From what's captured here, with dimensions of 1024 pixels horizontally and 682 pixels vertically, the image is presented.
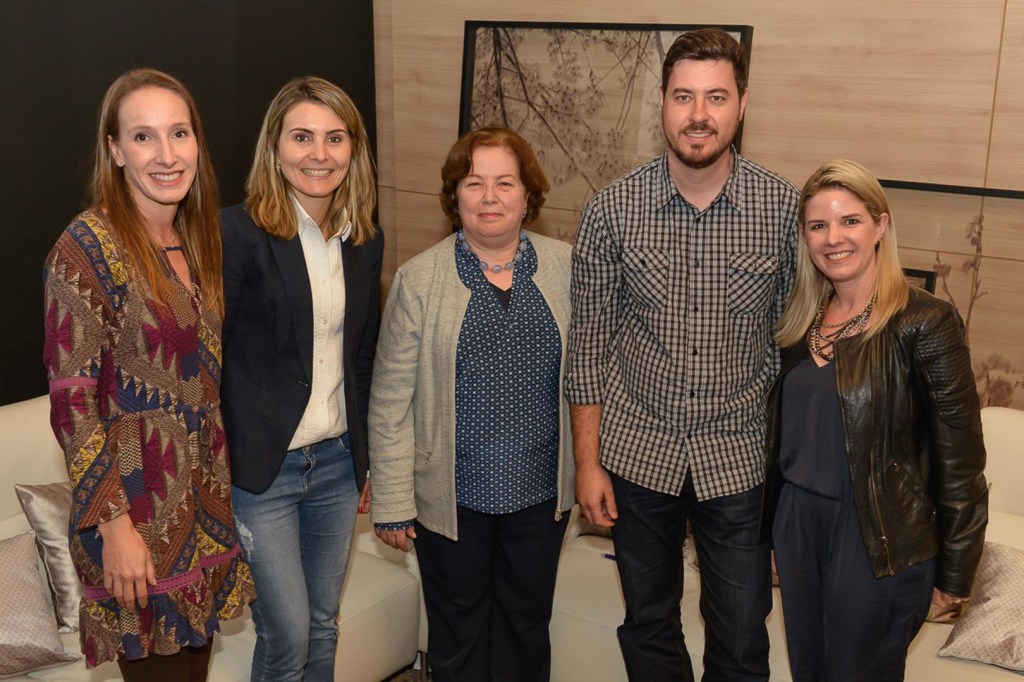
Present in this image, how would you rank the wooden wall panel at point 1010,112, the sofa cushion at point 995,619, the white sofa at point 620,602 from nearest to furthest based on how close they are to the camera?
the sofa cushion at point 995,619, the white sofa at point 620,602, the wooden wall panel at point 1010,112

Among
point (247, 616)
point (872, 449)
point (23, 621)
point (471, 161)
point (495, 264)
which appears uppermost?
point (471, 161)

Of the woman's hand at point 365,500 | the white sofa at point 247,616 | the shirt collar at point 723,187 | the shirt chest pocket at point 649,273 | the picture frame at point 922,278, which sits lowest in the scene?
the white sofa at point 247,616

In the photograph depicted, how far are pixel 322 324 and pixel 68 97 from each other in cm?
172

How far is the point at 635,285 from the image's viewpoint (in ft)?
7.72

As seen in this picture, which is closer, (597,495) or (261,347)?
(261,347)

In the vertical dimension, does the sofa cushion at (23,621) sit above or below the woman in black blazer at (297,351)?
below

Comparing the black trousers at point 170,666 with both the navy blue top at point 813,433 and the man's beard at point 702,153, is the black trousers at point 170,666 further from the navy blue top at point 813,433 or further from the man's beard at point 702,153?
the man's beard at point 702,153

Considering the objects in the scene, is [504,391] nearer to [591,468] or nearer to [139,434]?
[591,468]

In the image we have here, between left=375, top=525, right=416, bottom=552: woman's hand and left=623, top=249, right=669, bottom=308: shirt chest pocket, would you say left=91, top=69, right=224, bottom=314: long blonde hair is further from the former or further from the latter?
left=623, top=249, right=669, bottom=308: shirt chest pocket

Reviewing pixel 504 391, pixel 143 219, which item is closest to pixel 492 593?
pixel 504 391

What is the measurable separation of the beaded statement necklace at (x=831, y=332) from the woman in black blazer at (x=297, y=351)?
1005 mm

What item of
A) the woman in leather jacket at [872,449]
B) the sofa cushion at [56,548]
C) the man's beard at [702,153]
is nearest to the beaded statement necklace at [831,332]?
the woman in leather jacket at [872,449]

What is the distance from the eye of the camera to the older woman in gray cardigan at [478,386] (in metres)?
2.37

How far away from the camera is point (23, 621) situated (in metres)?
2.57
